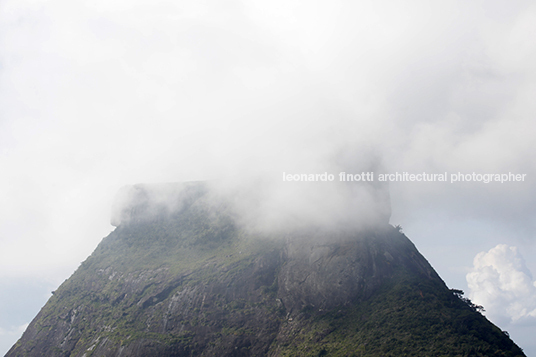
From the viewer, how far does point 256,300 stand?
353ft

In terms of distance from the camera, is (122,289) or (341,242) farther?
(122,289)

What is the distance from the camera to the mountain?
85.2 m

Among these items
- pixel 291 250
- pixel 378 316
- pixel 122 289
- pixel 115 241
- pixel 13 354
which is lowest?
pixel 13 354

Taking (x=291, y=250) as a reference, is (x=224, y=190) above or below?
above

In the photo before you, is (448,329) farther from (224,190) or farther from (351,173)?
(224,190)

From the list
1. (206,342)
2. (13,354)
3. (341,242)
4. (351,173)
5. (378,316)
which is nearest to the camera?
(378,316)

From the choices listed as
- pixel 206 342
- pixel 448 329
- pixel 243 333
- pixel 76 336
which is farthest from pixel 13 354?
pixel 448 329

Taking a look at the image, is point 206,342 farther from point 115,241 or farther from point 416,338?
point 115,241

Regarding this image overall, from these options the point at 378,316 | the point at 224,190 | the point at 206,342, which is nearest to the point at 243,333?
the point at 206,342

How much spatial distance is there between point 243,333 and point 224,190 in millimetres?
66222

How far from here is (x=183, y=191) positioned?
159 m

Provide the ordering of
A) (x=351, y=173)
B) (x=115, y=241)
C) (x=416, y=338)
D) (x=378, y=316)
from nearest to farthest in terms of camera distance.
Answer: (x=416, y=338), (x=378, y=316), (x=351, y=173), (x=115, y=241)

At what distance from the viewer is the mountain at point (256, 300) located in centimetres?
8525

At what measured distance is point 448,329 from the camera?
266 feet
